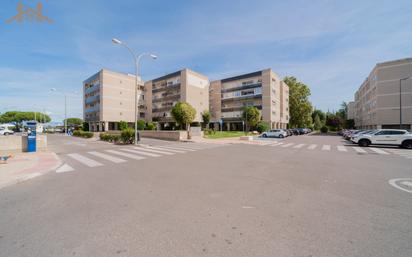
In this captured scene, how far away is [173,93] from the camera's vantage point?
168 ft

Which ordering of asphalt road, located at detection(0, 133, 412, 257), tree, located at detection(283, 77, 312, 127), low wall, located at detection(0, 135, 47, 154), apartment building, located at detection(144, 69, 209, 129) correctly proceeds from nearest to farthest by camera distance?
asphalt road, located at detection(0, 133, 412, 257) → low wall, located at detection(0, 135, 47, 154) → apartment building, located at detection(144, 69, 209, 129) → tree, located at detection(283, 77, 312, 127)

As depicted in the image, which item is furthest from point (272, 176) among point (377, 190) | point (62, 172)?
point (62, 172)

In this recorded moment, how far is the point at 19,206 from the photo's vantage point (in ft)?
12.7

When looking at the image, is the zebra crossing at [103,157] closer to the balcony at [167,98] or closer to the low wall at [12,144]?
the low wall at [12,144]

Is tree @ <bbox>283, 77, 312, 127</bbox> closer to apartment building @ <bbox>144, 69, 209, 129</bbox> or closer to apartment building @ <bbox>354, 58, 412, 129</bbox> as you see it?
apartment building @ <bbox>354, 58, 412, 129</bbox>

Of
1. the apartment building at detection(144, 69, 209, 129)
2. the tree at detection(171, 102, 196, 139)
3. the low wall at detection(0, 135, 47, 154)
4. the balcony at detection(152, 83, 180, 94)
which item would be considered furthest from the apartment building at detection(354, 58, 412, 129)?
the low wall at detection(0, 135, 47, 154)

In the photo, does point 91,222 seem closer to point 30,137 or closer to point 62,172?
point 62,172

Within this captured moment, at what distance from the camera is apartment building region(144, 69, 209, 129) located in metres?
48.1

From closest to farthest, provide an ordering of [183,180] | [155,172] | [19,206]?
[19,206] < [183,180] < [155,172]

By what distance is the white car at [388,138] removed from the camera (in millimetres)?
14422

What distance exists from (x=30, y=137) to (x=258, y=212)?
15.9 m

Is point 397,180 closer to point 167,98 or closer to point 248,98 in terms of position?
point 248,98

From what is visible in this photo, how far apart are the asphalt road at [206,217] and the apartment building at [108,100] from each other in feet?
153

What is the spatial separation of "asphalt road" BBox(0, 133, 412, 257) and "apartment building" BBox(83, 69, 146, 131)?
46.6m
